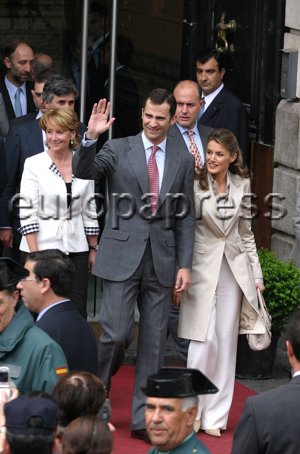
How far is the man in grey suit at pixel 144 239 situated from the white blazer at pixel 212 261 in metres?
0.16

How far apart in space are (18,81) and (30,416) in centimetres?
667

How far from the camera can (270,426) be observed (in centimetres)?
647

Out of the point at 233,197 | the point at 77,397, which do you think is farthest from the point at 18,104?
the point at 77,397

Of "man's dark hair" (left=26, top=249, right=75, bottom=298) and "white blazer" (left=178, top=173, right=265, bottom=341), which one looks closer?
"man's dark hair" (left=26, top=249, right=75, bottom=298)

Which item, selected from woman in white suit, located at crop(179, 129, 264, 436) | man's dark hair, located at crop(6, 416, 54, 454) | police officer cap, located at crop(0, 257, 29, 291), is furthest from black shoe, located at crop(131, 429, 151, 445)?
man's dark hair, located at crop(6, 416, 54, 454)

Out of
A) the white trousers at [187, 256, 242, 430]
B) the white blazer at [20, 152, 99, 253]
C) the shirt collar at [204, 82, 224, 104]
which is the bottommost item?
the white trousers at [187, 256, 242, 430]

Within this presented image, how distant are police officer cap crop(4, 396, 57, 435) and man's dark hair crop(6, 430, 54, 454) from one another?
0.03m

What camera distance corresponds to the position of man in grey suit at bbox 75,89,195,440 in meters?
9.56

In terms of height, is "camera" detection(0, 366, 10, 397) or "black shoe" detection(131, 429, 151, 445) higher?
"camera" detection(0, 366, 10, 397)

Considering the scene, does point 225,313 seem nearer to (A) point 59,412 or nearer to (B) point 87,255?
(B) point 87,255

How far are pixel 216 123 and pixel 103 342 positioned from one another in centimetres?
280

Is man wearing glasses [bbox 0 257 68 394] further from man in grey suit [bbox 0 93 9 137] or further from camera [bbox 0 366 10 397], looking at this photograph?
man in grey suit [bbox 0 93 9 137]

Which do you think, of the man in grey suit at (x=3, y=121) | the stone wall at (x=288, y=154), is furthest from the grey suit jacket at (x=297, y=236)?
the man in grey suit at (x=3, y=121)

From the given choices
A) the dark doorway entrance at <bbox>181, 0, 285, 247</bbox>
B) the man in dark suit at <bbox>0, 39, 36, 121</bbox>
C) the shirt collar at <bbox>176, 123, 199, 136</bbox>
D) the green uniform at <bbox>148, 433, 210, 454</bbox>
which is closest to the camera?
the green uniform at <bbox>148, 433, 210, 454</bbox>
